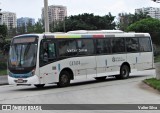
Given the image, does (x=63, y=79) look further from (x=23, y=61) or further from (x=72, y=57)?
(x=23, y=61)

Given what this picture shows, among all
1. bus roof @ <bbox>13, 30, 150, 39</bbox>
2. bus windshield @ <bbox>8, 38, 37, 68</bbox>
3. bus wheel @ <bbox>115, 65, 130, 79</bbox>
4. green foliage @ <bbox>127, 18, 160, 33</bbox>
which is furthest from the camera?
green foliage @ <bbox>127, 18, 160, 33</bbox>

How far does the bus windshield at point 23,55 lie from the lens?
20.1 metres

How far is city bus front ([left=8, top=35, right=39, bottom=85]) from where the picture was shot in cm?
1997

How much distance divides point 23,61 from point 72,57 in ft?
9.52

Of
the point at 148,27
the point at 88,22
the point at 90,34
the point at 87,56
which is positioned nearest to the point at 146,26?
the point at 148,27

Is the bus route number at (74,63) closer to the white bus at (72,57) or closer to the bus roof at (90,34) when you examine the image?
the white bus at (72,57)

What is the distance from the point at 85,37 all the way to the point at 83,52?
927 mm

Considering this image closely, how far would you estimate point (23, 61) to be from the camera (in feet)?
66.6

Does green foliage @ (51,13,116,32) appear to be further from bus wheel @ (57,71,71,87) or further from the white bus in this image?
bus wheel @ (57,71,71,87)

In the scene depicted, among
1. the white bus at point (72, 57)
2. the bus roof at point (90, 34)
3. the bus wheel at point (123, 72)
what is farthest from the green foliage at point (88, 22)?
the bus wheel at point (123, 72)

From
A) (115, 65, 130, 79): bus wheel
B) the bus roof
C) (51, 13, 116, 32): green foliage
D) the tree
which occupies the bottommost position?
(115, 65, 130, 79): bus wheel

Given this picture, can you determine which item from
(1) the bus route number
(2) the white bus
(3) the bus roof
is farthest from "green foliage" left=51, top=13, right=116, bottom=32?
(1) the bus route number

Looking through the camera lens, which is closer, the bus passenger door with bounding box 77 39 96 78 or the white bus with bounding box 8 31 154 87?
the white bus with bounding box 8 31 154 87

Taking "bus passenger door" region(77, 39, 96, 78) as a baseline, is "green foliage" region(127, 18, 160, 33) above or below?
above
